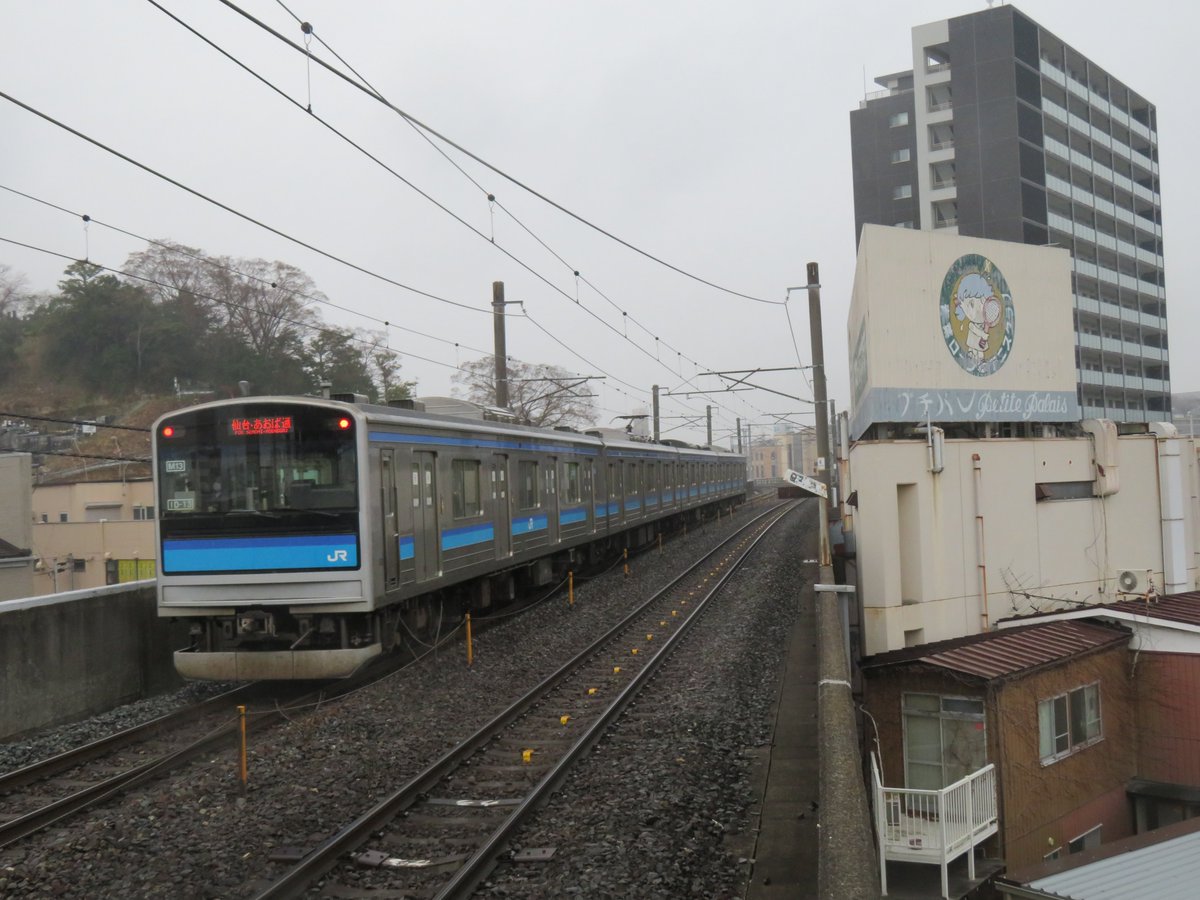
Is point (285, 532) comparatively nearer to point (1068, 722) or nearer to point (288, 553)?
point (288, 553)

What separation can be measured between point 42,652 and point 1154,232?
56.8 metres

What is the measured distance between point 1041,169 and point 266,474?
42.6 m

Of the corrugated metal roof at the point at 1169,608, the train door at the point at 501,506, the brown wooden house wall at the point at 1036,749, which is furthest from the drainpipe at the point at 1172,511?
the train door at the point at 501,506

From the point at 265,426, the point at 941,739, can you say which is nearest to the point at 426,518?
the point at 265,426

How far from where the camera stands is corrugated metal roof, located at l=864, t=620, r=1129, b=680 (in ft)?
38.9

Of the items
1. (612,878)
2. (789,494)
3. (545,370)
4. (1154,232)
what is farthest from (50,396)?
(1154,232)

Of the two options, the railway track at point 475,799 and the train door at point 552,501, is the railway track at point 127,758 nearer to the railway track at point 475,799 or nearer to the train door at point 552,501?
the railway track at point 475,799

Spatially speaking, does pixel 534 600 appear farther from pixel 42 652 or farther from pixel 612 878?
pixel 612 878

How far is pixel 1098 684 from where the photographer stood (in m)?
13.4

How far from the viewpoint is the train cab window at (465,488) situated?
10.9 m

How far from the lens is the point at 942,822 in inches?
412

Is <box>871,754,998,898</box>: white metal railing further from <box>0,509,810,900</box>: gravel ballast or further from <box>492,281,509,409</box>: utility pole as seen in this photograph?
<box>492,281,509,409</box>: utility pole

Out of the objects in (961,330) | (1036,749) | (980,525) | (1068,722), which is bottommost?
(1036,749)

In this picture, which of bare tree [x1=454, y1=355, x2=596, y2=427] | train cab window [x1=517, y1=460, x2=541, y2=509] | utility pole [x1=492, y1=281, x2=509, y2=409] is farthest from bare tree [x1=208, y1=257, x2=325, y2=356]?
train cab window [x1=517, y1=460, x2=541, y2=509]
